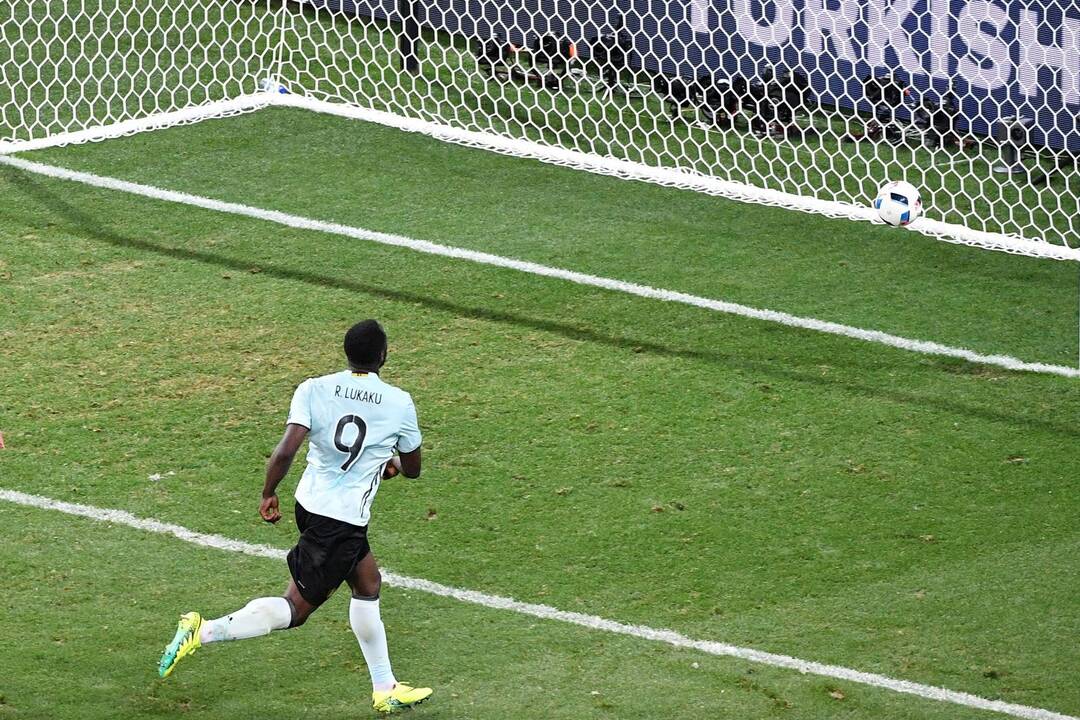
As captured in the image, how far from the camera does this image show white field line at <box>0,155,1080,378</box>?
→ 31.7 ft

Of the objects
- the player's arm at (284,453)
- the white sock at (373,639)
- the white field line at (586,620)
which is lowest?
the white field line at (586,620)

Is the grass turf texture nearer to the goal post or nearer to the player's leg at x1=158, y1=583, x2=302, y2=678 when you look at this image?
the player's leg at x1=158, y1=583, x2=302, y2=678

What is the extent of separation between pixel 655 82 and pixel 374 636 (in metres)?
7.26

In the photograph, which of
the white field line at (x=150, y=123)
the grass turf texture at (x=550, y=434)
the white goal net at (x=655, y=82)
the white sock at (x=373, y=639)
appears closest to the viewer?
the white sock at (x=373, y=639)

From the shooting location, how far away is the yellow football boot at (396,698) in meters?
6.37

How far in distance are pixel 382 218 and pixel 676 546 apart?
412 cm

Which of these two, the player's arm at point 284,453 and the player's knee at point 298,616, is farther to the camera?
the player's knee at point 298,616

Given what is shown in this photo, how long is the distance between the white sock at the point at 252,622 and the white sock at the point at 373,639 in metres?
0.25

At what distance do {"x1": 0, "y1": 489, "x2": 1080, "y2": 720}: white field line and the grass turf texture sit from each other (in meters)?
0.07

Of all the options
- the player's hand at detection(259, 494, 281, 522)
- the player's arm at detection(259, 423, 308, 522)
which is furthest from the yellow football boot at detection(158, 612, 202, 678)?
the player's arm at detection(259, 423, 308, 522)

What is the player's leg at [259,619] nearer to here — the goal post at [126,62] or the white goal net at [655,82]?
the white goal net at [655,82]

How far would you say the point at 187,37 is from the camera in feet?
44.6

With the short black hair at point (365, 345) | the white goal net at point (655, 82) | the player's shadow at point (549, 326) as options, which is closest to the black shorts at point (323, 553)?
the short black hair at point (365, 345)

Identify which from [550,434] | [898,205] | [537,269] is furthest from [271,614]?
[898,205]
